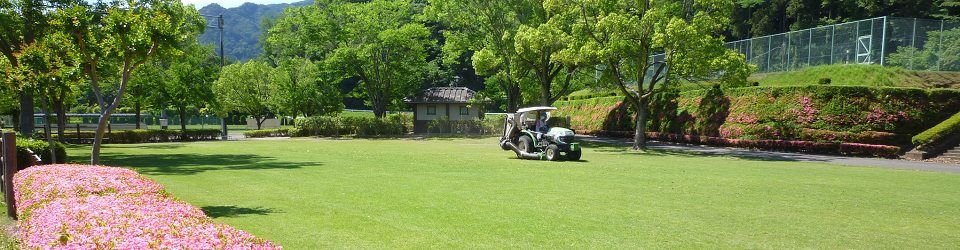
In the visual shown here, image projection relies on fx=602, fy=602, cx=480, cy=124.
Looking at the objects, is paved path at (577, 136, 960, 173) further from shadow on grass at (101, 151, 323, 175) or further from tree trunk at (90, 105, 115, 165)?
tree trunk at (90, 105, 115, 165)

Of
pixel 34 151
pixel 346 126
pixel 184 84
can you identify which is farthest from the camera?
pixel 346 126

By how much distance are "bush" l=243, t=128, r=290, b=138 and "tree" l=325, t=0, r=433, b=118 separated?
231 inches

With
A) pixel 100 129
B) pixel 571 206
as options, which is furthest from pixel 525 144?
pixel 100 129

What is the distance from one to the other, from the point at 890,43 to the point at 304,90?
117ft

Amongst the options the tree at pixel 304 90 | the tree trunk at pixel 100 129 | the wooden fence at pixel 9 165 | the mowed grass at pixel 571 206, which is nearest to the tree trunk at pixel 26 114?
the mowed grass at pixel 571 206

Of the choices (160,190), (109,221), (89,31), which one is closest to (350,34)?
(89,31)

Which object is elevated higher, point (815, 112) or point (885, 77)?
point (885, 77)

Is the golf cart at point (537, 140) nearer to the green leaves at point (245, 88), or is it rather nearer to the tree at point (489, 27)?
the tree at point (489, 27)

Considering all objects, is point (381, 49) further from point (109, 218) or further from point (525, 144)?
point (109, 218)

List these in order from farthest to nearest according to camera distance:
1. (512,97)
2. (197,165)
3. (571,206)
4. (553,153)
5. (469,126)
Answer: (469,126) < (512,97) < (553,153) < (197,165) < (571,206)

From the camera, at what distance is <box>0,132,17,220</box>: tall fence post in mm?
7552

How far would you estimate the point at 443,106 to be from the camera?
173 ft

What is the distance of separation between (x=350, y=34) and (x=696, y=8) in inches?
977

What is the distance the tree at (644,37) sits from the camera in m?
23.8
